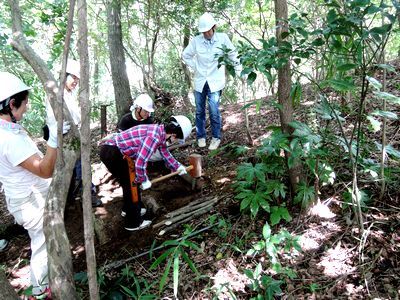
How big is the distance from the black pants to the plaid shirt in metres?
0.08

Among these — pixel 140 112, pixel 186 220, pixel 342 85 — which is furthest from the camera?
pixel 140 112

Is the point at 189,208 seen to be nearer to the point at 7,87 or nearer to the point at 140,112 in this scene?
the point at 140,112

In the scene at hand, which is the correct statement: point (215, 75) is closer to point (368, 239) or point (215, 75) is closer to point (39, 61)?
point (39, 61)

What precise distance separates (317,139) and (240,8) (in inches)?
204

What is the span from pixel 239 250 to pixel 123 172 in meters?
1.77

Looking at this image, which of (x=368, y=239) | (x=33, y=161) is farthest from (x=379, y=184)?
(x=33, y=161)

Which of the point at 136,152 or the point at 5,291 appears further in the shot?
the point at 136,152

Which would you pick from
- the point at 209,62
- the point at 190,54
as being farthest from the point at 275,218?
the point at 190,54

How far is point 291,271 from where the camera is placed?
2.36m

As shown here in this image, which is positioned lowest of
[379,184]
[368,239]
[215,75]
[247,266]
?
[247,266]

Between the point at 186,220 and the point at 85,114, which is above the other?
the point at 85,114

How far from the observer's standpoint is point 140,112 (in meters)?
4.23

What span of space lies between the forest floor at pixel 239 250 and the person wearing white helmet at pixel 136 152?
0.88 ft

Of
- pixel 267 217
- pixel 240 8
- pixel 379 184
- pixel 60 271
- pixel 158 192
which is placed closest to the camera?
pixel 60 271
